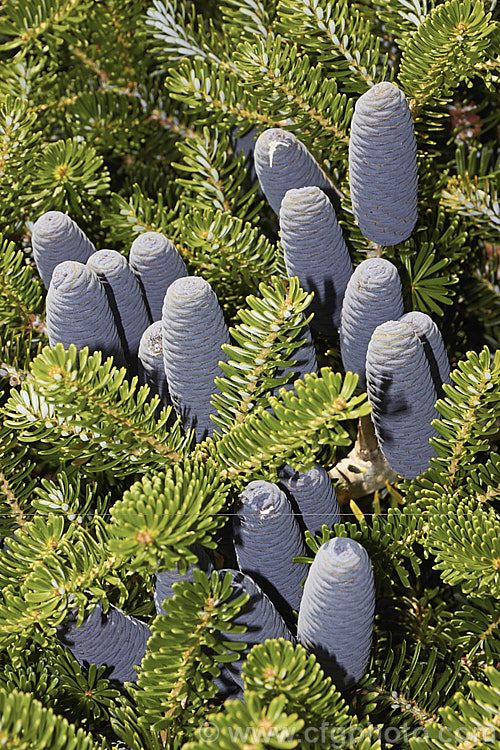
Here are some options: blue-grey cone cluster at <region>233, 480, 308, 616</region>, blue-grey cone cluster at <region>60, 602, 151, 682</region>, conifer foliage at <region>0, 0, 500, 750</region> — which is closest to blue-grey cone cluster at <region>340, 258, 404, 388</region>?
conifer foliage at <region>0, 0, 500, 750</region>

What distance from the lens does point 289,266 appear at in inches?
20.6

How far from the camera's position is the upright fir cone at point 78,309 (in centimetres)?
48

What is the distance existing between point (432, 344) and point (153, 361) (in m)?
0.19

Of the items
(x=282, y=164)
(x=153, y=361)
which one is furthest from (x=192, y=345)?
(x=282, y=164)

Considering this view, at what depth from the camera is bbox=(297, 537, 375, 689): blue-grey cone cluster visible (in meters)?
0.40

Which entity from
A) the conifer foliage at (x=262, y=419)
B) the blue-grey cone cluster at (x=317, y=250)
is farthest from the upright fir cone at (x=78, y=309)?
the blue-grey cone cluster at (x=317, y=250)

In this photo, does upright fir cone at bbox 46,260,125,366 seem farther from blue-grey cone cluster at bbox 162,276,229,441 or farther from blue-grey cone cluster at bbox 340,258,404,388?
blue-grey cone cluster at bbox 340,258,404,388

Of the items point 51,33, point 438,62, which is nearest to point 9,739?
point 438,62

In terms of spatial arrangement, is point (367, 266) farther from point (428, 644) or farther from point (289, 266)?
point (428, 644)

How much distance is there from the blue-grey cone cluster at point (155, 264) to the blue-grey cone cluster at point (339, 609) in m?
0.23

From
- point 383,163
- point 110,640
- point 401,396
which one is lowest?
point 110,640

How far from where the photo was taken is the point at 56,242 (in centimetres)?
54

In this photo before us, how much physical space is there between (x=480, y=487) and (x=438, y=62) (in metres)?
0.30

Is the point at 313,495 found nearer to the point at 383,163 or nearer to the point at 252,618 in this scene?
the point at 252,618
